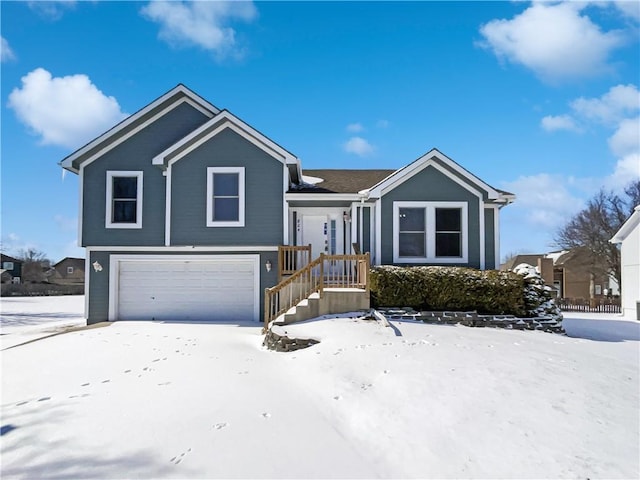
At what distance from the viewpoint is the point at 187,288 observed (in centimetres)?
1384

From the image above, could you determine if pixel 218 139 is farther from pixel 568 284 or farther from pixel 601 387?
pixel 568 284

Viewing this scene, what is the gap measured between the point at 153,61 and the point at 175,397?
12.5m

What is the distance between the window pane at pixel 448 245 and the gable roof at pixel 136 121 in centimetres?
900

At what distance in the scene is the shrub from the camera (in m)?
10.8

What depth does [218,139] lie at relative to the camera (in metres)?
13.5

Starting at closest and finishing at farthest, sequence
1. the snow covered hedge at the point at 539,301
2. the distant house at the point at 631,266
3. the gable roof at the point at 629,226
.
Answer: the snow covered hedge at the point at 539,301, the distant house at the point at 631,266, the gable roof at the point at 629,226

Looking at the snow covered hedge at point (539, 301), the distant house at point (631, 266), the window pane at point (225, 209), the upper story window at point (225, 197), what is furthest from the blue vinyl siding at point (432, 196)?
the distant house at point (631, 266)

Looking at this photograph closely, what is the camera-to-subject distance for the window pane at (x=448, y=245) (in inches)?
526

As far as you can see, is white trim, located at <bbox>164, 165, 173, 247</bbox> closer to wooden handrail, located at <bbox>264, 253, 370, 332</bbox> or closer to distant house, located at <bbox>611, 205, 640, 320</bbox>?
wooden handrail, located at <bbox>264, 253, 370, 332</bbox>

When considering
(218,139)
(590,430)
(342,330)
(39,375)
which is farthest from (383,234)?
(39,375)

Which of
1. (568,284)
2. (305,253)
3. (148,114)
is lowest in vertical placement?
(568,284)

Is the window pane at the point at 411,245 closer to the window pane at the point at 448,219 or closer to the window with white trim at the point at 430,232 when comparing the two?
the window with white trim at the point at 430,232

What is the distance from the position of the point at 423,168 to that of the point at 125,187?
10212mm

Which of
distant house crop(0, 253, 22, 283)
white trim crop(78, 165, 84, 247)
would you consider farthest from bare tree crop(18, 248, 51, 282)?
white trim crop(78, 165, 84, 247)
